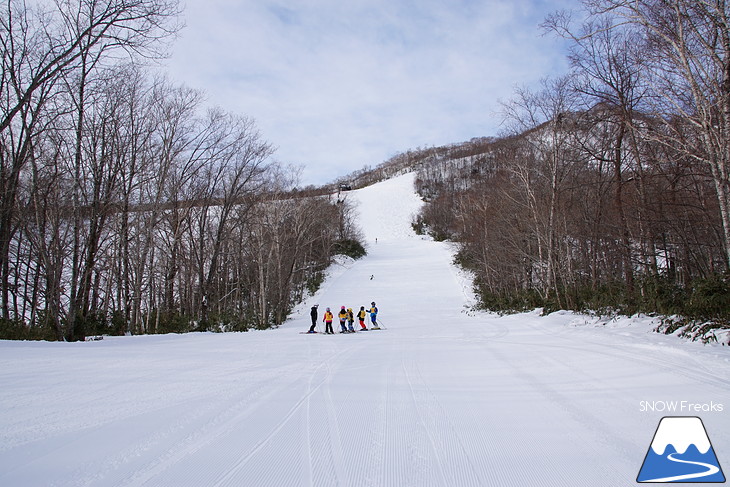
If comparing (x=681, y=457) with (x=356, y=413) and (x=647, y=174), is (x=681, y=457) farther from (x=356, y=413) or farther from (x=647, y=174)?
(x=647, y=174)

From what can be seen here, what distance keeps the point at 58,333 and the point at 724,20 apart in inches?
689

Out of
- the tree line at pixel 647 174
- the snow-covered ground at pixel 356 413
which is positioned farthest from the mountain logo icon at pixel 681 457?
the tree line at pixel 647 174

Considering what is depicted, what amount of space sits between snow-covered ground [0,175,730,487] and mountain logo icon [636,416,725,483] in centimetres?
9

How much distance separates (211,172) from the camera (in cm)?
2061

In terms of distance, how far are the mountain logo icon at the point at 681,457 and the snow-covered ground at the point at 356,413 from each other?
0.09m

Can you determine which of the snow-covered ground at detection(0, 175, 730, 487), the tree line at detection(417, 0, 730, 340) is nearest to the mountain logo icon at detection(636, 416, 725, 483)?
the snow-covered ground at detection(0, 175, 730, 487)

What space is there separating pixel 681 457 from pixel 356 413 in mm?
2792

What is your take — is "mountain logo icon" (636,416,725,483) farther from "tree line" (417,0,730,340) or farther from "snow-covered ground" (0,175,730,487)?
"tree line" (417,0,730,340)

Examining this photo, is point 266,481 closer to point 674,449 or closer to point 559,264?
point 674,449

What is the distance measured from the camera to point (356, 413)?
4055 millimetres

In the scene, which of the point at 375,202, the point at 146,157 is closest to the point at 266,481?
the point at 146,157

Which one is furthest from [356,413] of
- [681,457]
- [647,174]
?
[647,174]

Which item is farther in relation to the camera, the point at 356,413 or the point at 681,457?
the point at 356,413

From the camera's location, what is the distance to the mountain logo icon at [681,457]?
2.58 meters
